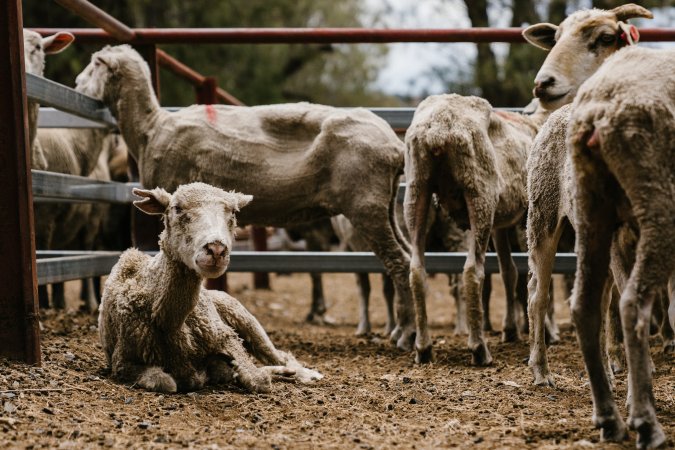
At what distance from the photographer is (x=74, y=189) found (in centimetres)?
552

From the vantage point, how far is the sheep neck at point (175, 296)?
4.09m

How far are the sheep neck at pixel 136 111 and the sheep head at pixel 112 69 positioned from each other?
0.04 metres

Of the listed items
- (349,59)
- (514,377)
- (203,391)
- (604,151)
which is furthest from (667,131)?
(349,59)

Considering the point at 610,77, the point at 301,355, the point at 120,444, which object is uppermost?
the point at 610,77

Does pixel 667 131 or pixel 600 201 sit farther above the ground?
pixel 667 131

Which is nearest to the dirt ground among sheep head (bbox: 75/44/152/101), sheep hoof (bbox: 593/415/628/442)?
sheep hoof (bbox: 593/415/628/442)

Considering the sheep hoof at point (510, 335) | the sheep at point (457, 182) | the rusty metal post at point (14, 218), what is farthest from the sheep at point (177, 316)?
the sheep hoof at point (510, 335)

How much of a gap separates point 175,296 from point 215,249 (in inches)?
19.4

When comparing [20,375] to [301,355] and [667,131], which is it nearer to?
[301,355]

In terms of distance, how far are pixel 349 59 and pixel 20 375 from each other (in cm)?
2164

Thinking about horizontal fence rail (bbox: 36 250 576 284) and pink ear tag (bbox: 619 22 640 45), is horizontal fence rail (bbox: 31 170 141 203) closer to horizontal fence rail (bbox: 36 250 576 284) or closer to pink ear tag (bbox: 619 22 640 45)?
horizontal fence rail (bbox: 36 250 576 284)

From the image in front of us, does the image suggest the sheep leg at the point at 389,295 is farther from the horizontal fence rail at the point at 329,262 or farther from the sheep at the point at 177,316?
the sheep at the point at 177,316

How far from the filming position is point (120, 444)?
10.0 ft

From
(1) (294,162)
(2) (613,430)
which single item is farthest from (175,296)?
(2) (613,430)
